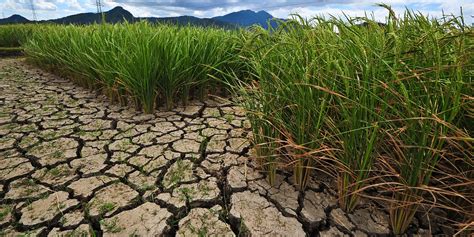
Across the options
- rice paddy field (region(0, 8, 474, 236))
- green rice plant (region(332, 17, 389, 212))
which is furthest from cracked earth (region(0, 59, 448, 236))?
green rice plant (region(332, 17, 389, 212))

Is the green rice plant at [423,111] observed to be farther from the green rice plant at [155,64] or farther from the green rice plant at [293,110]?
the green rice plant at [155,64]

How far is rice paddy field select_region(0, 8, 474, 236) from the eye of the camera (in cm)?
103

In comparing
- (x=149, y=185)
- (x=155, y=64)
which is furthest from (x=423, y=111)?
(x=155, y=64)

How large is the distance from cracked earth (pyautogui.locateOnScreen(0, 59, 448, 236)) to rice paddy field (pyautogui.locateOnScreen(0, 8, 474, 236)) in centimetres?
7

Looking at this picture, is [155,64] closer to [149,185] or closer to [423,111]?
[149,185]

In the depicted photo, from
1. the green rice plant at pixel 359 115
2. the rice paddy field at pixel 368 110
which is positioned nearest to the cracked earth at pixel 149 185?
the rice paddy field at pixel 368 110

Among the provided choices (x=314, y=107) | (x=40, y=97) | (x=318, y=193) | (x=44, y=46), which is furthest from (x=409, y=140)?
(x=44, y=46)

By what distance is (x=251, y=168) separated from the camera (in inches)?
63.9

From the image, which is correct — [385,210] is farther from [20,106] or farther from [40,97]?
[40,97]

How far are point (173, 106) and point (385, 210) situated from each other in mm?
1883

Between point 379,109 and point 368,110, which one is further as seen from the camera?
point 379,109

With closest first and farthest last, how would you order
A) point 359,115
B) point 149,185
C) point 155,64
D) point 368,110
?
point 368,110 < point 359,115 < point 149,185 < point 155,64

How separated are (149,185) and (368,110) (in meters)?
1.09

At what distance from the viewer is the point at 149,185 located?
4.88 feet
